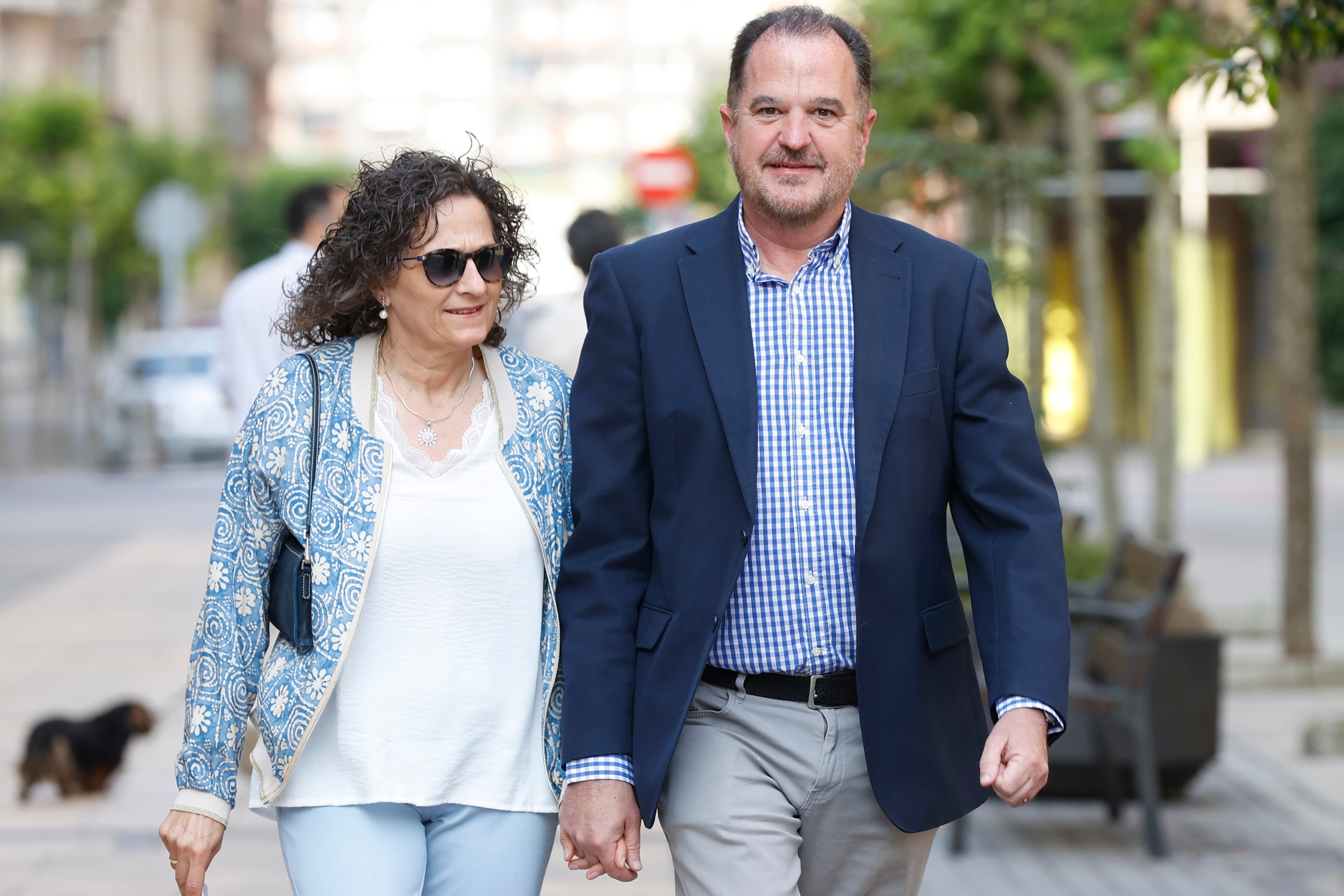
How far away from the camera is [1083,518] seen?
7.77 m

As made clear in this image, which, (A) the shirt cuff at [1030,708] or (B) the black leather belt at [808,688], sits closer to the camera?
(A) the shirt cuff at [1030,708]

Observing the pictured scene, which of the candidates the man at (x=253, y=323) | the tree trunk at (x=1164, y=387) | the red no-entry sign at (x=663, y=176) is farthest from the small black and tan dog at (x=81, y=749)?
the red no-entry sign at (x=663, y=176)

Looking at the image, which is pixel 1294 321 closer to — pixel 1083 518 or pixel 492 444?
pixel 1083 518

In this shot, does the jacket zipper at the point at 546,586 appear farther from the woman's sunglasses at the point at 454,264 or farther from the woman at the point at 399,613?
the woman's sunglasses at the point at 454,264

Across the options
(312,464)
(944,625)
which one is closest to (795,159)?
(944,625)

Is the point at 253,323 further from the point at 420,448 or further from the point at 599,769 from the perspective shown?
the point at 599,769

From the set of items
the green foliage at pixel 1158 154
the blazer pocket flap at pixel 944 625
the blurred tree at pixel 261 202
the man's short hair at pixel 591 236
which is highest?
the blurred tree at pixel 261 202

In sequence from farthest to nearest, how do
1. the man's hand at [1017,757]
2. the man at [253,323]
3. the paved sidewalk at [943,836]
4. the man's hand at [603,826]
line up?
the man at [253,323] → the paved sidewalk at [943,836] → the man's hand at [603,826] → the man's hand at [1017,757]

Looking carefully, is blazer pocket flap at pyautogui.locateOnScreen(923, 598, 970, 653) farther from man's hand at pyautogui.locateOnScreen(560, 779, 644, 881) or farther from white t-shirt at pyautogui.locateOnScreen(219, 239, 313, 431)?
white t-shirt at pyautogui.locateOnScreen(219, 239, 313, 431)

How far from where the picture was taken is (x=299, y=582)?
2711mm

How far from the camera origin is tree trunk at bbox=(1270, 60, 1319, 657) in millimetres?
8156

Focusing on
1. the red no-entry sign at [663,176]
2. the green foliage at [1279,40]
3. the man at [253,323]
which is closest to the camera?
the green foliage at [1279,40]

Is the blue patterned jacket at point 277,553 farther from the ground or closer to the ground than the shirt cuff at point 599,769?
farther from the ground

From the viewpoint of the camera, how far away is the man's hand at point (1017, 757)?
2.51 m
